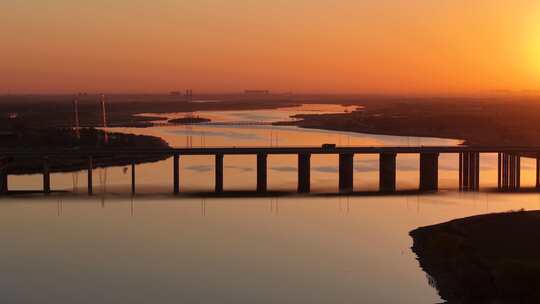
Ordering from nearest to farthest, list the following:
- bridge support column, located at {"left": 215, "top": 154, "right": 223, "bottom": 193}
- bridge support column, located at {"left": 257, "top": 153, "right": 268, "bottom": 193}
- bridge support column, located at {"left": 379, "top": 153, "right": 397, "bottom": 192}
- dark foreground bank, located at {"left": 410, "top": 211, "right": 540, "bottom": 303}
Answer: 1. dark foreground bank, located at {"left": 410, "top": 211, "right": 540, "bottom": 303}
2. bridge support column, located at {"left": 215, "top": 154, "right": 223, "bottom": 193}
3. bridge support column, located at {"left": 257, "top": 153, "right": 268, "bottom": 193}
4. bridge support column, located at {"left": 379, "top": 153, "right": 397, "bottom": 192}

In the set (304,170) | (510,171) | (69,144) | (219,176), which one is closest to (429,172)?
(510,171)

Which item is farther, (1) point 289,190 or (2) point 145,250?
(1) point 289,190

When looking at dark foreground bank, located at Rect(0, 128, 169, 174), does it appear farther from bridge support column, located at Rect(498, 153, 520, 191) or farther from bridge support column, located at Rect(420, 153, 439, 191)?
bridge support column, located at Rect(498, 153, 520, 191)

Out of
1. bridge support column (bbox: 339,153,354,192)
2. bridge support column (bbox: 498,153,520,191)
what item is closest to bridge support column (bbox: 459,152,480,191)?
bridge support column (bbox: 498,153,520,191)

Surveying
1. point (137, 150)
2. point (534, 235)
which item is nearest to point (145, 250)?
point (534, 235)

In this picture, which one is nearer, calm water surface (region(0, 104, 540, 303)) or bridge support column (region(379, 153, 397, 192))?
calm water surface (region(0, 104, 540, 303))

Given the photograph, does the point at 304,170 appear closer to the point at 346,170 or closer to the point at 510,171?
the point at 346,170

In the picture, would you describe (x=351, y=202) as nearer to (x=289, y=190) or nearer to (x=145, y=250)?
(x=289, y=190)
